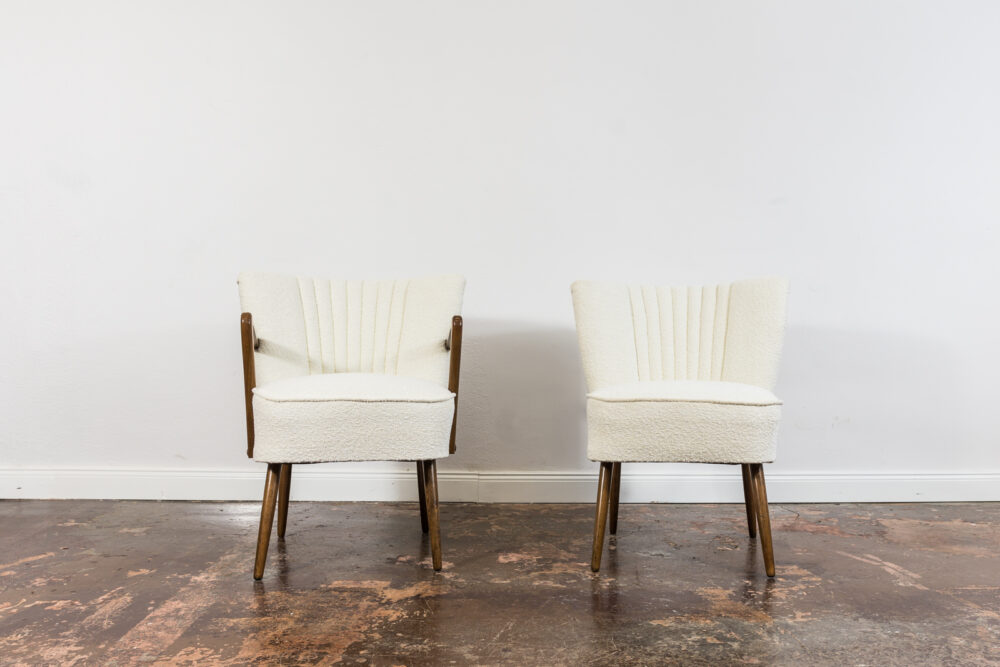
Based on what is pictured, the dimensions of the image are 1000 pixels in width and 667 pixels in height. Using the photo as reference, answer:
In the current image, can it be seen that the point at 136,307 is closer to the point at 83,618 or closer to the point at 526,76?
the point at 83,618

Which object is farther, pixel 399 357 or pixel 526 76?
pixel 526 76

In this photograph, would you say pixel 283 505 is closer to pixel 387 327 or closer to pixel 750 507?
pixel 387 327

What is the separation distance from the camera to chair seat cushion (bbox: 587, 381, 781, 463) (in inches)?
64.5

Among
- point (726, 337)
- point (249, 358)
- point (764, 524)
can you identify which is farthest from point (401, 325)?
point (764, 524)

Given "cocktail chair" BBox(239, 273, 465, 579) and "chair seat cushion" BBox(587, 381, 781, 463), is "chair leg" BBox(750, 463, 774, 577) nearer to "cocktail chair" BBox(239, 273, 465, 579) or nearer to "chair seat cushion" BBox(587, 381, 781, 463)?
"chair seat cushion" BBox(587, 381, 781, 463)

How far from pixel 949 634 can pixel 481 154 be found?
201 cm

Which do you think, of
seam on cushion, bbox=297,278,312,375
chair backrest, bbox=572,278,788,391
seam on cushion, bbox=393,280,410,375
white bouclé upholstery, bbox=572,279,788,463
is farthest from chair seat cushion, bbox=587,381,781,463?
seam on cushion, bbox=297,278,312,375

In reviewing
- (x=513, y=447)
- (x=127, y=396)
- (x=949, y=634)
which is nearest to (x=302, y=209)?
(x=127, y=396)

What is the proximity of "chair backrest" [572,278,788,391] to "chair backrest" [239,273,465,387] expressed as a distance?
44cm

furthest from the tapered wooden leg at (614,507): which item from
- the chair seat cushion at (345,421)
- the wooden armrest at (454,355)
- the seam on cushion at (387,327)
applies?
the seam on cushion at (387,327)

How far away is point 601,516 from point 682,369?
1.96 feet

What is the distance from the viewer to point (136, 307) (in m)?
2.53

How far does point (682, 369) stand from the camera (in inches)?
82.3

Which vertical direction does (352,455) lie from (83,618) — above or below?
above
